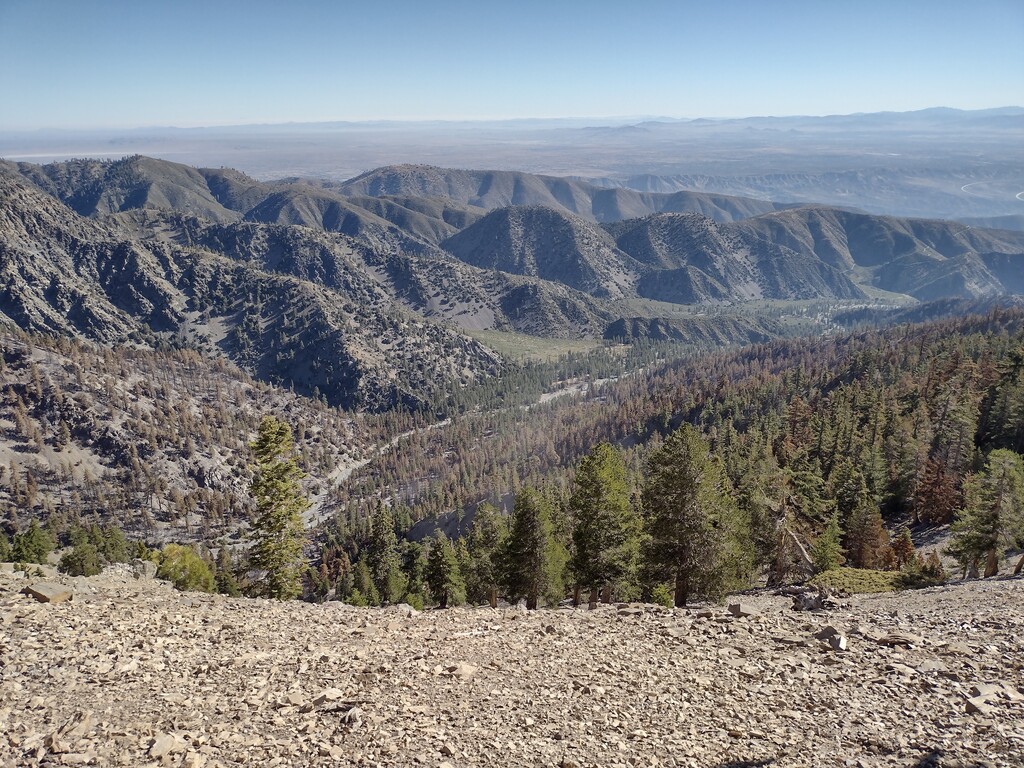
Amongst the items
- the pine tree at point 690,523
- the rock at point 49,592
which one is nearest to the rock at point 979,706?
the pine tree at point 690,523

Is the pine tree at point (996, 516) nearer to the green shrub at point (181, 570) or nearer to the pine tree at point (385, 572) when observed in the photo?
the green shrub at point (181, 570)

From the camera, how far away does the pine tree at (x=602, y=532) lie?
37.0m

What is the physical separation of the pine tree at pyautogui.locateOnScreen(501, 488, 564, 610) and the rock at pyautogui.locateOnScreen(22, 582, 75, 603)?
27306mm

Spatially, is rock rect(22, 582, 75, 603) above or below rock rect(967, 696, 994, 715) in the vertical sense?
below

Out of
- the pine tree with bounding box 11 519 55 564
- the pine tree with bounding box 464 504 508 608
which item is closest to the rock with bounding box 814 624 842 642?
the pine tree with bounding box 464 504 508 608

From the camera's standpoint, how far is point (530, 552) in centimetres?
4356

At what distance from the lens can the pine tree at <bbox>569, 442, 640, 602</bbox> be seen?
37.0 metres

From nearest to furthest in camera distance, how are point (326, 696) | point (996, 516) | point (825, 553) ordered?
point (326, 696)
point (996, 516)
point (825, 553)

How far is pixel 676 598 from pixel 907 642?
17.8 metres

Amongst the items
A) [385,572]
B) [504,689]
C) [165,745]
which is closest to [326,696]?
[165,745]

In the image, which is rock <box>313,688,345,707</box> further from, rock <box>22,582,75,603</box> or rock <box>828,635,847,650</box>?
rock <box>828,635,847,650</box>

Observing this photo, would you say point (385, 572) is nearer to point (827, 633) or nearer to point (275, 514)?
point (275, 514)

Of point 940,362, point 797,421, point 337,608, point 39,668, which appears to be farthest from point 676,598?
point 940,362

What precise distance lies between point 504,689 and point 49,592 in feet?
58.7
